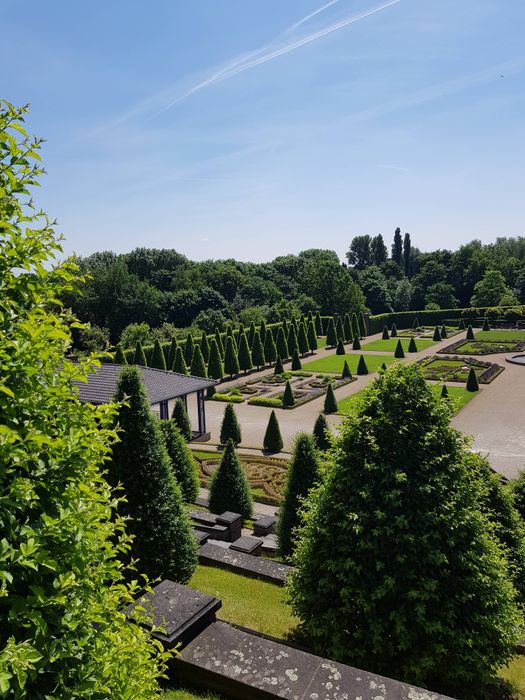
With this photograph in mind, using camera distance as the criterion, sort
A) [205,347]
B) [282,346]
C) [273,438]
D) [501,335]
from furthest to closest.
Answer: [501,335], [282,346], [205,347], [273,438]

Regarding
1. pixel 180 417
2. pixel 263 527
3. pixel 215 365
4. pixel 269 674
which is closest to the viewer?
pixel 269 674

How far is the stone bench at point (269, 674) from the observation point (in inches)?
203

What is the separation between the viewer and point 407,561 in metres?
7.02

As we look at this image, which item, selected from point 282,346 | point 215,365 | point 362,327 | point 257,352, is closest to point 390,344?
point 362,327

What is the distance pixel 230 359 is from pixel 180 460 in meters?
27.7

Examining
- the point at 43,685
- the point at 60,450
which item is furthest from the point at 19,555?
the point at 43,685

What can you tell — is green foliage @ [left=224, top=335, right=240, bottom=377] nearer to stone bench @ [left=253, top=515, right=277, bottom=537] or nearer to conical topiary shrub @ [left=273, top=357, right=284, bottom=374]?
conical topiary shrub @ [left=273, top=357, right=284, bottom=374]

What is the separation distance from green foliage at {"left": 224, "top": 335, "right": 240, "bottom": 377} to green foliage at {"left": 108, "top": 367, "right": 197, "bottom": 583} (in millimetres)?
34707

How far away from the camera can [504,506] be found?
1091cm

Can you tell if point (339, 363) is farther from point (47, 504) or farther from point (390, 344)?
point (47, 504)

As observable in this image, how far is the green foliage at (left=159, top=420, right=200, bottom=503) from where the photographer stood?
54.9ft

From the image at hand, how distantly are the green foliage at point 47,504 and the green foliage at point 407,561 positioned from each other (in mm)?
3903

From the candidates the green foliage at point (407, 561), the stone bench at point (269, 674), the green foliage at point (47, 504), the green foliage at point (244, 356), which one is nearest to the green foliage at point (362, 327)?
the green foliage at point (244, 356)

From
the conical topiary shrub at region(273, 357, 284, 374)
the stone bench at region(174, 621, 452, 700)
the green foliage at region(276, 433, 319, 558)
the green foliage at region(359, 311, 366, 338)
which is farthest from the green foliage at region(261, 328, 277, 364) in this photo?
the stone bench at region(174, 621, 452, 700)
